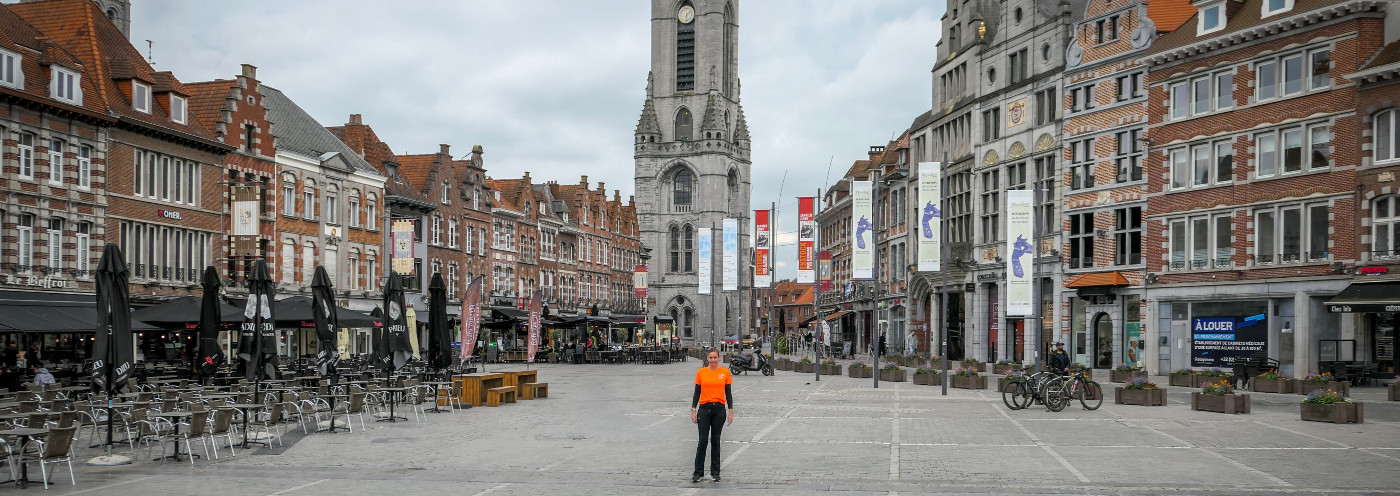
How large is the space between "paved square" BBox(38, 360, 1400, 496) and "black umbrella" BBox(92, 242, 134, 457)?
1.11m

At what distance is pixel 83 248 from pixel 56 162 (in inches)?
115

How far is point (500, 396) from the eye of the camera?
27734 millimetres

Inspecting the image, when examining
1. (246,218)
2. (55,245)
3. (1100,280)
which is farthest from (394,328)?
(1100,280)

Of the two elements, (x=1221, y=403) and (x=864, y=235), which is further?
(x=864, y=235)

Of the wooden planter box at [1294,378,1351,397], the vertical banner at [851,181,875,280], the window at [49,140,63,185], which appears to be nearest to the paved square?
the wooden planter box at [1294,378,1351,397]

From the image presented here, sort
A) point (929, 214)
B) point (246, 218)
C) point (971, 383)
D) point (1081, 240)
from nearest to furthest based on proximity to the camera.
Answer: point (971, 383) < point (929, 214) < point (246, 218) < point (1081, 240)

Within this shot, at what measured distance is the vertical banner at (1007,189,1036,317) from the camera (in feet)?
121

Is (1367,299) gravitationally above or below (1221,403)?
above

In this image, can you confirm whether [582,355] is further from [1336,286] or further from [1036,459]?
[1036,459]

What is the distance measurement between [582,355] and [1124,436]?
41422 mm

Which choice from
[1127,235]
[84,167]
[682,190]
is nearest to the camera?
[84,167]

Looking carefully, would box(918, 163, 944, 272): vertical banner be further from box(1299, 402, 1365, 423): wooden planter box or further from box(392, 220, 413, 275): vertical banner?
box(392, 220, 413, 275): vertical banner

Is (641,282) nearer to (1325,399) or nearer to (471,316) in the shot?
(471,316)

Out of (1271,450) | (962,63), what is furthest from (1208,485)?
(962,63)
